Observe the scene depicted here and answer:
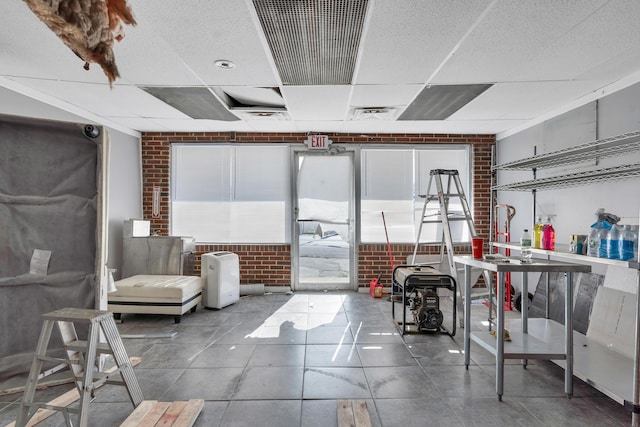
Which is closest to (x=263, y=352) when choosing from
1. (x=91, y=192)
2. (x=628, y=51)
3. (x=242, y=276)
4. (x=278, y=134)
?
(x=91, y=192)

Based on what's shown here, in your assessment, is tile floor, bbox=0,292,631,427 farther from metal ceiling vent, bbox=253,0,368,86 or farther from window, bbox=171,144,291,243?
metal ceiling vent, bbox=253,0,368,86

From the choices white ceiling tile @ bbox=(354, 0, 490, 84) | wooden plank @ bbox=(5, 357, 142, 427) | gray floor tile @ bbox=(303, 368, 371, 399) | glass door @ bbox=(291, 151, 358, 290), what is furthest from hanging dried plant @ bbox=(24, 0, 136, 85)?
glass door @ bbox=(291, 151, 358, 290)

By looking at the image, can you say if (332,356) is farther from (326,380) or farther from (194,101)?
(194,101)

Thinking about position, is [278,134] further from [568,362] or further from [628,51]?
[568,362]

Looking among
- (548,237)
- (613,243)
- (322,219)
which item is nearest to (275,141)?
(322,219)

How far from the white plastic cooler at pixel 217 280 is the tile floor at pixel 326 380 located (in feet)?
1.68

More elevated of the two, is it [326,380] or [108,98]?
[108,98]

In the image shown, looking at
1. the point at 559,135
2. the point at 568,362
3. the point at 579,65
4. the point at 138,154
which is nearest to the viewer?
the point at 568,362

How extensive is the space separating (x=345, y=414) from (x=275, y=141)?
4.29 m

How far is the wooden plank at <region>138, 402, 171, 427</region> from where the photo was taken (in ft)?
7.00

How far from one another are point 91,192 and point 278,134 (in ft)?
10.8

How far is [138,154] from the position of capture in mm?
5586

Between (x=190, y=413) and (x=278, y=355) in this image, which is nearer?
(x=190, y=413)

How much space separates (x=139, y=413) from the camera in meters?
2.25
